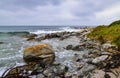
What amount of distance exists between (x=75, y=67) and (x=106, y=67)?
1.73 metres

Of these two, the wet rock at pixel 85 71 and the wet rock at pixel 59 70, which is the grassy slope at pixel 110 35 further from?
the wet rock at pixel 59 70

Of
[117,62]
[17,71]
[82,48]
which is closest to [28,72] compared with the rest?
[17,71]

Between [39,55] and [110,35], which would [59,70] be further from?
[110,35]

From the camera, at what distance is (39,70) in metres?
11.0

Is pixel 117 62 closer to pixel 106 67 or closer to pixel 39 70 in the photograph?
pixel 106 67

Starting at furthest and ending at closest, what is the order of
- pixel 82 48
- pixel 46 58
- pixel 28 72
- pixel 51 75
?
pixel 82 48 → pixel 46 58 → pixel 28 72 → pixel 51 75

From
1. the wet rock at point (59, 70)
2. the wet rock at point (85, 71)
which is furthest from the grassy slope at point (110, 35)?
the wet rock at point (59, 70)

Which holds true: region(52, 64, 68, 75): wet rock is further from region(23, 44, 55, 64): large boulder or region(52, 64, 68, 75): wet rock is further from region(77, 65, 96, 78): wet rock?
region(23, 44, 55, 64): large boulder

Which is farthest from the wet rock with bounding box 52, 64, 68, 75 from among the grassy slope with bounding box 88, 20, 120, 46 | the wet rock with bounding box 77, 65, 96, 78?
the grassy slope with bounding box 88, 20, 120, 46

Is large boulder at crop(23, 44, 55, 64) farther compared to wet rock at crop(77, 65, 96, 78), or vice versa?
large boulder at crop(23, 44, 55, 64)

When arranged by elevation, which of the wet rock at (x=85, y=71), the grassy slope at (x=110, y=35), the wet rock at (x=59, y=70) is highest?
the grassy slope at (x=110, y=35)

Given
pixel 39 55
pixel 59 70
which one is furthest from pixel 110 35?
pixel 59 70

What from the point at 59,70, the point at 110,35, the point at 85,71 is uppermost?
the point at 110,35

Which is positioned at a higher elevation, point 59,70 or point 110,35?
point 110,35
